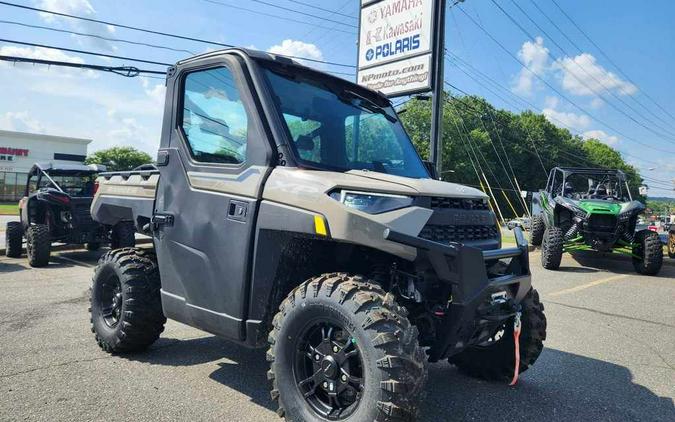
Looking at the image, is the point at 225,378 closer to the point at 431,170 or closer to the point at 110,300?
the point at 110,300

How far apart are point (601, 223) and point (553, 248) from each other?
4.78ft

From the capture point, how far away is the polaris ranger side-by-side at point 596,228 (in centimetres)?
1165

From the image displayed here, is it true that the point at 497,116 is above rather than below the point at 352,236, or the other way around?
above

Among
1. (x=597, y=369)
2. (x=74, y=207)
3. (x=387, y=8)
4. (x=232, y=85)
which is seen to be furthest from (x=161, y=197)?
(x=387, y=8)

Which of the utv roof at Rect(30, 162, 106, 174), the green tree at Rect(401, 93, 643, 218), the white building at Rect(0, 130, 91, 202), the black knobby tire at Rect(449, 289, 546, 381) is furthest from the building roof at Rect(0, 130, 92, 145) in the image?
the black knobby tire at Rect(449, 289, 546, 381)

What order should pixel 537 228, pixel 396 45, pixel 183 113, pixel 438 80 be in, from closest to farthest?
pixel 183 113 → pixel 438 80 → pixel 537 228 → pixel 396 45

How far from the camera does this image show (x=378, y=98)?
171 inches

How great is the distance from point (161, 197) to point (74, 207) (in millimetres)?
8577

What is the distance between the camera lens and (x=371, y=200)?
9.77 ft

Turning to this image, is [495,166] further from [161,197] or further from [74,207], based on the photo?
[161,197]

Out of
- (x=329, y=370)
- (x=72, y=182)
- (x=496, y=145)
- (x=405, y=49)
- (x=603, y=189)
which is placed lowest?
(x=329, y=370)

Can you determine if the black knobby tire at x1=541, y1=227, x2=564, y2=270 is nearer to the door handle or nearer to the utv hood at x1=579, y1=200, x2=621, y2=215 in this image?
the utv hood at x1=579, y1=200, x2=621, y2=215

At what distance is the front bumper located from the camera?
2861 millimetres

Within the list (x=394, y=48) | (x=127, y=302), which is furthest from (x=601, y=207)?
(x=127, y=302)
